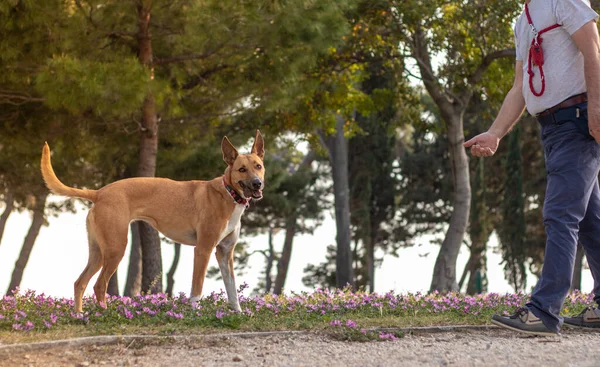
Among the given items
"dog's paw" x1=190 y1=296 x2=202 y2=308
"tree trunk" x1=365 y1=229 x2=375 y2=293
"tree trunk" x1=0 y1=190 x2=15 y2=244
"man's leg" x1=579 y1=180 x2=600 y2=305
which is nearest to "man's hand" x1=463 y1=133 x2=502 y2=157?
"man's leg" x1=579 y1=180 x2=600 y2=305

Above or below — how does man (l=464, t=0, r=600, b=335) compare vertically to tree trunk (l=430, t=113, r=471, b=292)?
below

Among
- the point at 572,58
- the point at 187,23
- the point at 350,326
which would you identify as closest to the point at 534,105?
the point at 572,58

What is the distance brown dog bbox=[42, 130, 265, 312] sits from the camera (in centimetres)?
796

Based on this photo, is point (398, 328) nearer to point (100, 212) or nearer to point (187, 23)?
point (100, 212)

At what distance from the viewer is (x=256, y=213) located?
3077 centimetres

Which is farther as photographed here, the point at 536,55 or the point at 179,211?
the point at 179,211

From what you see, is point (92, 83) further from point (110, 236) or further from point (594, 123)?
point (594, 123)

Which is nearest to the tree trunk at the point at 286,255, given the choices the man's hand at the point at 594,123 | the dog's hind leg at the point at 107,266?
the dog's hind leg at the point at 107,266

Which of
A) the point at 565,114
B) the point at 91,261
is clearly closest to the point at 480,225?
the point at 91,261

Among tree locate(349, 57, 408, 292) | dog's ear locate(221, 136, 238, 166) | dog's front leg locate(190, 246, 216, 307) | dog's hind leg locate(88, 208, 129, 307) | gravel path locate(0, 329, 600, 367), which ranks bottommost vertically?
gravel path locate(0, 329, 600, 367)

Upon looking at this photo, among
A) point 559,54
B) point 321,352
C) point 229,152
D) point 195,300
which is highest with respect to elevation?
point 559,54

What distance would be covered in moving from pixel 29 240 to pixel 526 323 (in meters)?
20.7

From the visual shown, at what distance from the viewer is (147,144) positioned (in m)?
15.8

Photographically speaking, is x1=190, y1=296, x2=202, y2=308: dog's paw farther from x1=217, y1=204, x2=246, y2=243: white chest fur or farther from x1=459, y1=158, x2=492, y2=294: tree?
x1=459, y1=158, x2=492, y2=294: tree
